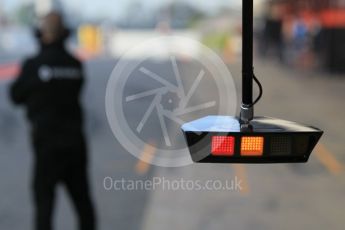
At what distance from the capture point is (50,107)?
3617 millimetres

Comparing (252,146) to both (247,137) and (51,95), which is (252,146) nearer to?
(247,137)

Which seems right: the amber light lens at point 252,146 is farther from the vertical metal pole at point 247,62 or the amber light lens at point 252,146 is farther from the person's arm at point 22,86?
the person's arm at point 22,86

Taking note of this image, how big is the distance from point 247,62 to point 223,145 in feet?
0.77

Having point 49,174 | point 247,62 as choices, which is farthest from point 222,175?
point 247,62

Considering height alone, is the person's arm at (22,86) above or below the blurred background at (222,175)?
above

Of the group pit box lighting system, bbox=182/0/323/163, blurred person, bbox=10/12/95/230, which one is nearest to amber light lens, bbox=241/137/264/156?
pit box lighting system, bbox=182/0/323/163

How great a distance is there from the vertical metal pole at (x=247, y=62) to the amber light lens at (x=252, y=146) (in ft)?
0.25

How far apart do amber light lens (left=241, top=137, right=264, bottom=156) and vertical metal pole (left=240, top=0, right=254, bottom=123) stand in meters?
0.08

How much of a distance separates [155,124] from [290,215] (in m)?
4.66

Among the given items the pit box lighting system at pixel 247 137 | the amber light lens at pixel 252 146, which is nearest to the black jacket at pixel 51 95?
the pit box lighting system at pixel 247 137

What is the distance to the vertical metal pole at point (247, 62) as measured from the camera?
1498mm

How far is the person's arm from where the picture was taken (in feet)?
11.9

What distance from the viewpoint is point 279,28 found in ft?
85.9

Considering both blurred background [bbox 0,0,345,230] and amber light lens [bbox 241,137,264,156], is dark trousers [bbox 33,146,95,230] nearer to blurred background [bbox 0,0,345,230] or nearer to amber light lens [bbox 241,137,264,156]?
blurred background [bbox 0,0,345,230]
